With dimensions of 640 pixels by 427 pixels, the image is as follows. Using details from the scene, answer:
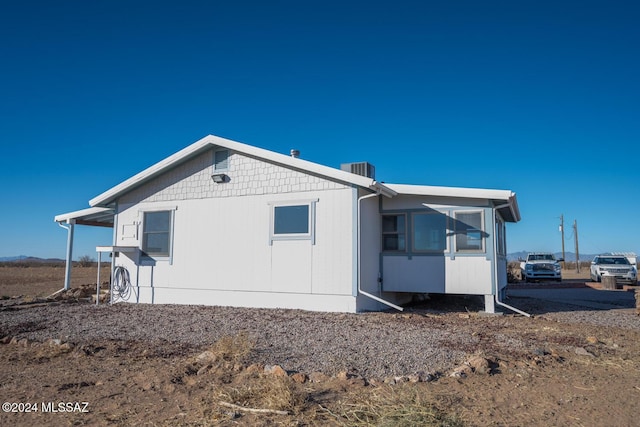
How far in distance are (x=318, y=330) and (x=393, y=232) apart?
4.06 metres

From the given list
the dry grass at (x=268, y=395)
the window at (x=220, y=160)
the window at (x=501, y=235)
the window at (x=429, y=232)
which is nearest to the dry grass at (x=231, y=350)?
the dry grass at (x=268, y=395)

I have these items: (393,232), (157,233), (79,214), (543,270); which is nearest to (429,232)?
(393,232)

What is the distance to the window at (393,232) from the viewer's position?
36.1 feet

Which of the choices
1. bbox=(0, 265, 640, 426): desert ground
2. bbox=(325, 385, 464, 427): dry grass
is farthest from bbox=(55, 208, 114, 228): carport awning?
bbox=(325, 385, 464, 427): dry grass

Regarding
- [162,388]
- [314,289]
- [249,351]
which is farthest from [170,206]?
[162,388]

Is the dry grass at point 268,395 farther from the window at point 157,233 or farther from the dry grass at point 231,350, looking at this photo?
the window at point 157,233

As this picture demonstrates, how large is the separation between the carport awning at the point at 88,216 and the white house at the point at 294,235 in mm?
1910

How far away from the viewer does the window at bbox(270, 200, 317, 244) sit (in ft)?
34.2

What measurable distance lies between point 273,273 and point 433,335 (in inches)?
175

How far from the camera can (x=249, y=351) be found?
599cm

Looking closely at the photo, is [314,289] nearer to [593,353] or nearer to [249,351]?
[249,351]

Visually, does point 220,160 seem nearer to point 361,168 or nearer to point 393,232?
point 361,168

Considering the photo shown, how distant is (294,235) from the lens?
10.6 meters

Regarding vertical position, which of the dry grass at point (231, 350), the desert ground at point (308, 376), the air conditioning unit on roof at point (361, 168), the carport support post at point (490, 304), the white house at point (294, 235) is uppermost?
the air conditioning unit on roof at point (361, 168)
